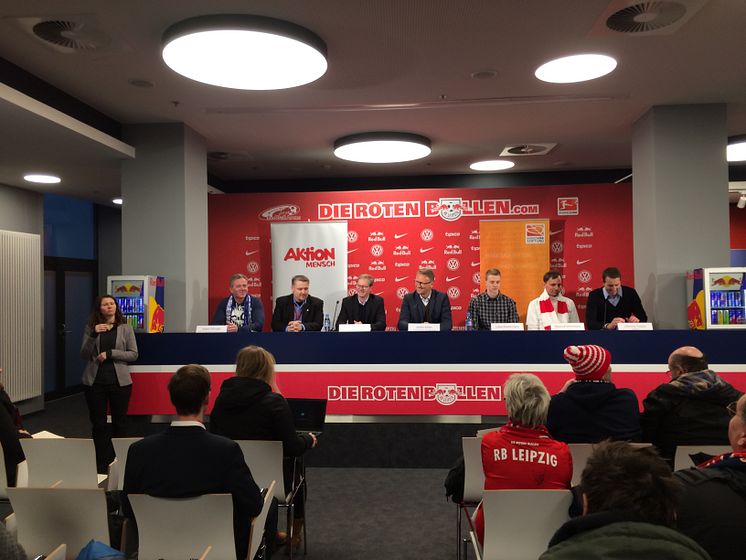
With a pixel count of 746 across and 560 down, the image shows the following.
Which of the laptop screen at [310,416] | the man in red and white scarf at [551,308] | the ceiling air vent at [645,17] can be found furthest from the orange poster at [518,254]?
the laptop screen at [310,416]

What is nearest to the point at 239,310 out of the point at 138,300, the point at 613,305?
the point at 138,300

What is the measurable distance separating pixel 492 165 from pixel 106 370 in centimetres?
567

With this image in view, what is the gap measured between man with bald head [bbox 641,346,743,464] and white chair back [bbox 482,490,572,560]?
40.1 inches

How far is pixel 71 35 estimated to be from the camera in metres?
4.04

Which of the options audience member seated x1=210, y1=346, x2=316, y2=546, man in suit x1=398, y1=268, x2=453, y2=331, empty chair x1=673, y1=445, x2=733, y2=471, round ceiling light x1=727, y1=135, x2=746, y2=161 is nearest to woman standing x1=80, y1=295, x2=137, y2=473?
audience member seated x1=210, y1=346, x2=316, y2=546

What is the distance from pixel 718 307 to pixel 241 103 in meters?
4.55

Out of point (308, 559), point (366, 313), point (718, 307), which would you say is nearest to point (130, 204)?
point (366, 313)

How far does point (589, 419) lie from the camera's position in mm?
2768

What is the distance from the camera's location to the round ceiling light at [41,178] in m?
7.37

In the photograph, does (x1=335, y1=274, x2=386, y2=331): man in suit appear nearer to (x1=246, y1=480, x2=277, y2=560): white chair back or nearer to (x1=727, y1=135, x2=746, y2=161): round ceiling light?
(x1=246, y1=480, x2=277, y2=560): white chair back

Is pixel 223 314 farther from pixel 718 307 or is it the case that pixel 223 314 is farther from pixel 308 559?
pixel 718 307

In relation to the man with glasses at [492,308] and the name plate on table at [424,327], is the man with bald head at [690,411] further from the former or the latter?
the man with glasses at [492,308]

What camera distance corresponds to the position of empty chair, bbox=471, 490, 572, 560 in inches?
83.0

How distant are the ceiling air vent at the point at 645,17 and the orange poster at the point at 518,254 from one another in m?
4.15
